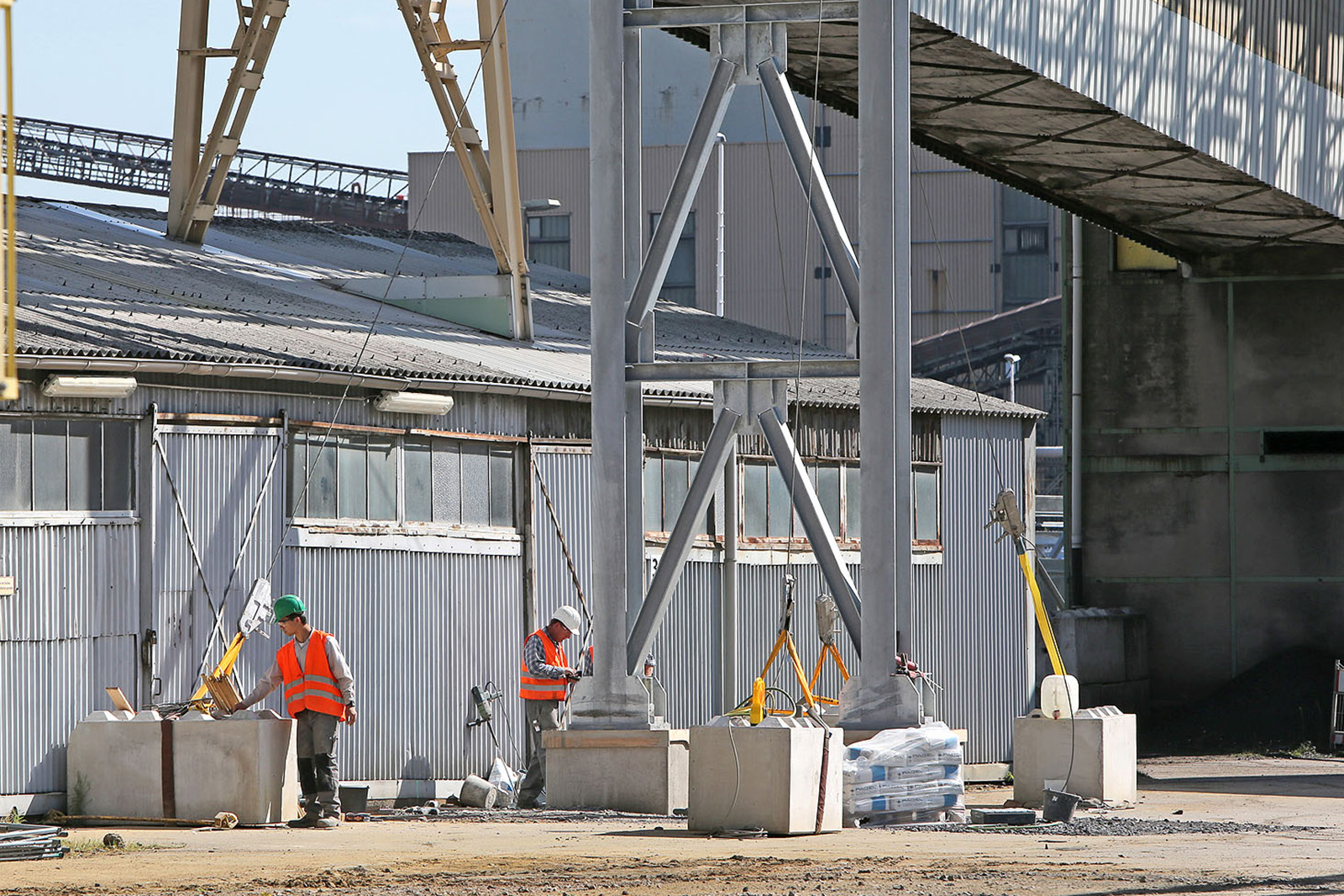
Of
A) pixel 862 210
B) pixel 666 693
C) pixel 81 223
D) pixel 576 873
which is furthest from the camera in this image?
pixel 81 223

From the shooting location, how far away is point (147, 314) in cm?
2106

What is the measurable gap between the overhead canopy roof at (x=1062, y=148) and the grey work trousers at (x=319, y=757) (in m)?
6.83

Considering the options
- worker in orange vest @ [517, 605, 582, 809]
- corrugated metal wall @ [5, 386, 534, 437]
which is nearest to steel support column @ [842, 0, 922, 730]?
worker in orange vest @ [517, 605, 582, 809]

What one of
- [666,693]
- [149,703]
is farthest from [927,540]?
[149,703]

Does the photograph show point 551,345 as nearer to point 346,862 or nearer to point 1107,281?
point 1107,281

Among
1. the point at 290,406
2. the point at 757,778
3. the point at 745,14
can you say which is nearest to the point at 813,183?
the point at 745,14

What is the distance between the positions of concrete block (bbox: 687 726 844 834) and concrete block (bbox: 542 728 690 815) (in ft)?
4.59

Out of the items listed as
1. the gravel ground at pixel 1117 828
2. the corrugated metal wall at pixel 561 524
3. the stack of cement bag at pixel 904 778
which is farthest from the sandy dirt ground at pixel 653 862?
the corrugated metal wall at pixel 561 524

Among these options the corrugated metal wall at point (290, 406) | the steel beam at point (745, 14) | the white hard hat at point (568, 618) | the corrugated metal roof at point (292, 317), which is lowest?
the white hard hat at point (568, 618)

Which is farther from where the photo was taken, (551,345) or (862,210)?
(551,345)

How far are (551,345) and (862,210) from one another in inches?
381

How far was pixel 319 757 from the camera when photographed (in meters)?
17.1

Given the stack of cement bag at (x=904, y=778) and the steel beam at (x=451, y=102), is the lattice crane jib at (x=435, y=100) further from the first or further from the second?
the stack of cement bag at (x=904, y=778)

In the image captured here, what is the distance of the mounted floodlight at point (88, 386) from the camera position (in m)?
17.3
